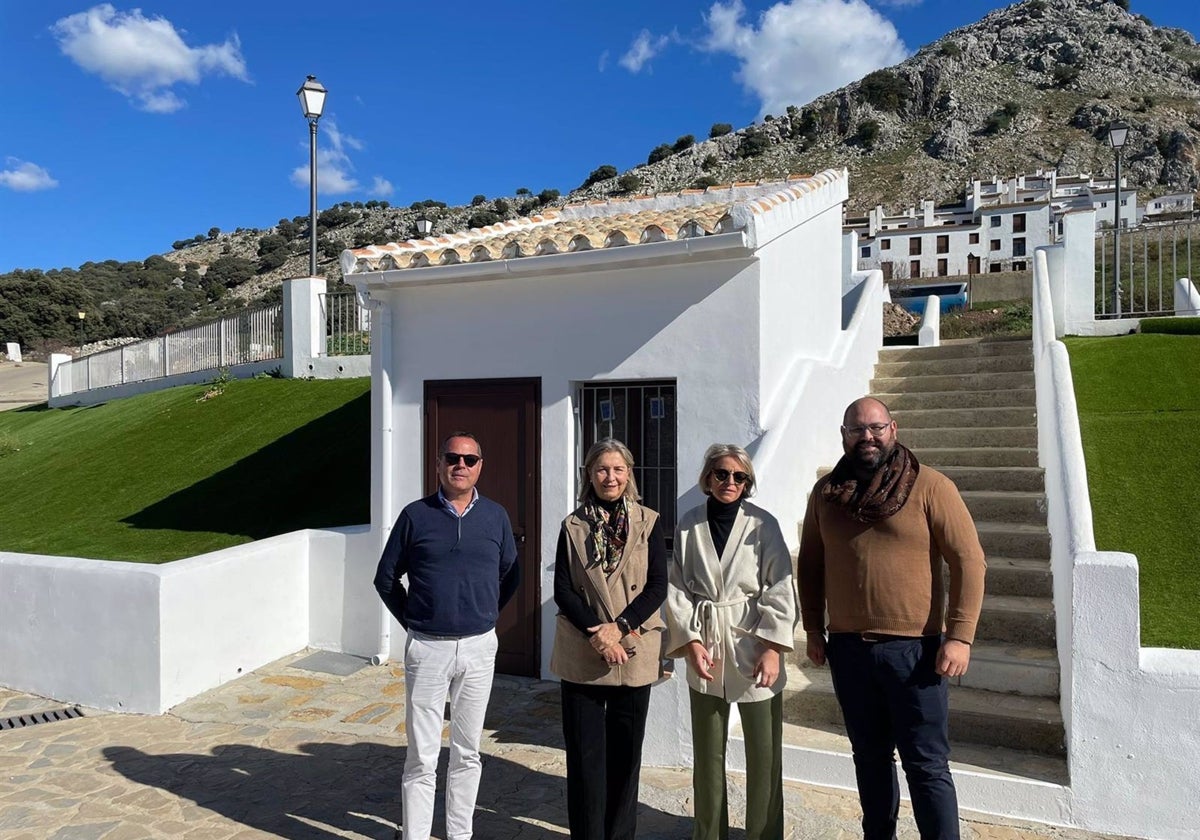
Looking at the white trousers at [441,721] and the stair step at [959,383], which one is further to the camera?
the stair step at [959,383]

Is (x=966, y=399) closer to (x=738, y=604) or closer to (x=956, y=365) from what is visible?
(x=956, y=365)

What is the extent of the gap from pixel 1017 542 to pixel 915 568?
9.31ft

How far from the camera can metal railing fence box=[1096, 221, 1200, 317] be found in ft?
37.0

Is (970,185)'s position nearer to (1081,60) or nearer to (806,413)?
(1081,60)

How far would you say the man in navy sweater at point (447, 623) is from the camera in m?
3.53

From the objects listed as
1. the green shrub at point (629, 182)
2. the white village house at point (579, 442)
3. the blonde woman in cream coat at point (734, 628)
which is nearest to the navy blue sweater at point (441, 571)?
the blonde woman in cream coat at point (734, 628)

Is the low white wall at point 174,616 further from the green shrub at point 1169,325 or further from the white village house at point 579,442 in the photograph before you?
the green shrub at point 1169,325

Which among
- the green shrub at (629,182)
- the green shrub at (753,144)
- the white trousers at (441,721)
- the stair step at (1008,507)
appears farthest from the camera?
the green shrub at (753,144)

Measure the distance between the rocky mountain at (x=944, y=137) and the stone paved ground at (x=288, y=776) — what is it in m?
49.9

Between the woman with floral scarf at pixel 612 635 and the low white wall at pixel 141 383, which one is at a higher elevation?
the low white wall at pixel 141 383

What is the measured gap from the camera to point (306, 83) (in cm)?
1296

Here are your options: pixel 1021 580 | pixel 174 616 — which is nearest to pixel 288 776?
pixel 174 616

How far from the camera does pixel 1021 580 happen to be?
198 inches

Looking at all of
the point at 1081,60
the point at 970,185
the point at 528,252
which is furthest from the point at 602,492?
the point at 1081,60
